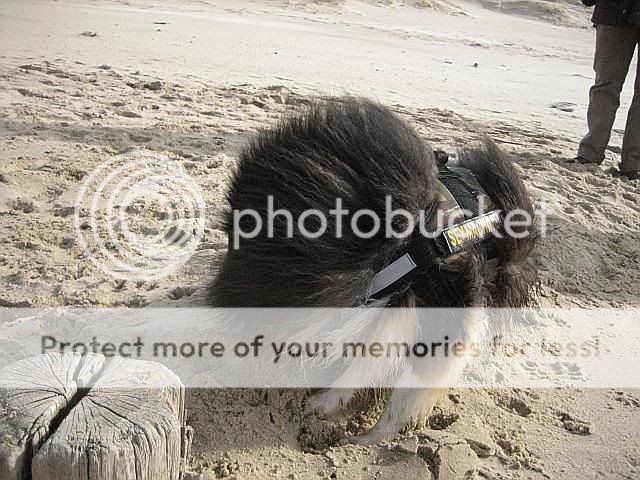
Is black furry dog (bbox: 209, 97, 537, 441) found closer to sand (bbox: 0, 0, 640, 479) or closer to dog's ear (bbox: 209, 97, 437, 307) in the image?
dog's ear (bbox: 209, 97, 437, 307)

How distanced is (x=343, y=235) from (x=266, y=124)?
11.0ft

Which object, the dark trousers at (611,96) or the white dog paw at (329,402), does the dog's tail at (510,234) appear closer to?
the white dog paw at (329,402)

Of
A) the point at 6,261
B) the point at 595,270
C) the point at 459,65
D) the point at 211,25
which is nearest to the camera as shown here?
the point at 6,261

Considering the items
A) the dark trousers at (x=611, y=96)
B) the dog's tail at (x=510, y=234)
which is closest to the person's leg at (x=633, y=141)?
the dark trousers at (x=611, y=96)

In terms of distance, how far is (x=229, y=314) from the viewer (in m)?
2.18

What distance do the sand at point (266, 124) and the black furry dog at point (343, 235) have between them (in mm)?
238

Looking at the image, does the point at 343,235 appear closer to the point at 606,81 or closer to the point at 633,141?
the point at 633,141

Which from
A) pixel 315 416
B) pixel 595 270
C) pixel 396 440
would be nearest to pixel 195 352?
pixel 315 416

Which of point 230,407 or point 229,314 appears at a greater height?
point 229,314

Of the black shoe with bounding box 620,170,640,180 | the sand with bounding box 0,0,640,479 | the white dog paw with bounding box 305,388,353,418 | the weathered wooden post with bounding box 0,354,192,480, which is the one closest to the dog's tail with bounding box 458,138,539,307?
the sand with bounding box 0,0,640,479

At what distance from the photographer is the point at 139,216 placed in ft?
11.7

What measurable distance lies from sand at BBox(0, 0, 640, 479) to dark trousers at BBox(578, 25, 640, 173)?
0.65 feet

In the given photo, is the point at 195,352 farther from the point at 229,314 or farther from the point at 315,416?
the point at 315,416

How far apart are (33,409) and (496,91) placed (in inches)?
288
